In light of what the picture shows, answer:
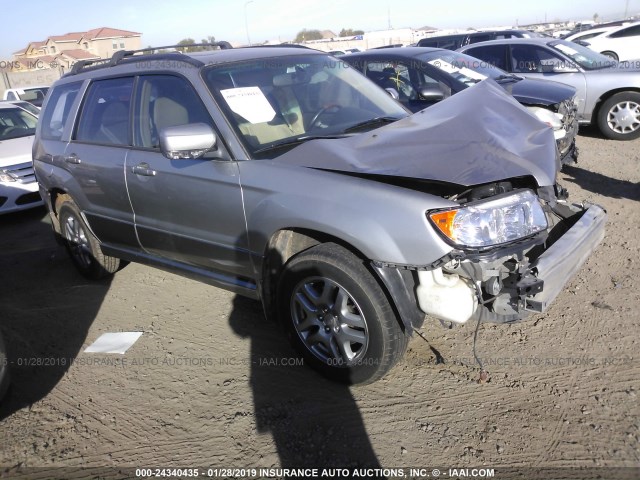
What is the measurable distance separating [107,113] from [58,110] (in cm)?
95

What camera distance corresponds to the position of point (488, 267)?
2.55 metres

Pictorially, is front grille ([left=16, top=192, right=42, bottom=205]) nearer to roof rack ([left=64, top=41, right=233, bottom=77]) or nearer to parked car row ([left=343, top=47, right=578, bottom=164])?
roof rack ([left=64, top=41, right=233, bottom=77])

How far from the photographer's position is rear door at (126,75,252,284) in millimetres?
3174

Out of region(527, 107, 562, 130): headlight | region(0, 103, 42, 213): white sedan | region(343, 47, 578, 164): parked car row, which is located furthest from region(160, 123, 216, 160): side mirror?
region(0, 103, 42, 213): white sedan

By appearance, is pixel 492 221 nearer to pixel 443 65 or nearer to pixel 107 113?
pixel 107 113

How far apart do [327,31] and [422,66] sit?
80546 millimetres

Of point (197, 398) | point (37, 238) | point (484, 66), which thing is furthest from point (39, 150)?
point (484, 66)

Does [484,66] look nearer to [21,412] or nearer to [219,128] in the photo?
[219,128]

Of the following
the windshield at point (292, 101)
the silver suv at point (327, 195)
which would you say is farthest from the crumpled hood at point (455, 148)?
the windshield at point (292, 101)

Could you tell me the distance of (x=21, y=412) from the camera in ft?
10.1

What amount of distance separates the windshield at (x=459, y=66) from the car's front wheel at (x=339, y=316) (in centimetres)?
475

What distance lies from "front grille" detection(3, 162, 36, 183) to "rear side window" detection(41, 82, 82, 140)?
8.88ft

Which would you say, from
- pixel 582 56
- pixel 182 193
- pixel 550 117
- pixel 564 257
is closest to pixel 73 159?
pixel 182 193

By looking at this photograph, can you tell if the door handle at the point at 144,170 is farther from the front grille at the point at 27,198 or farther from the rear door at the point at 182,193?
the front grille at the point at 27,198
